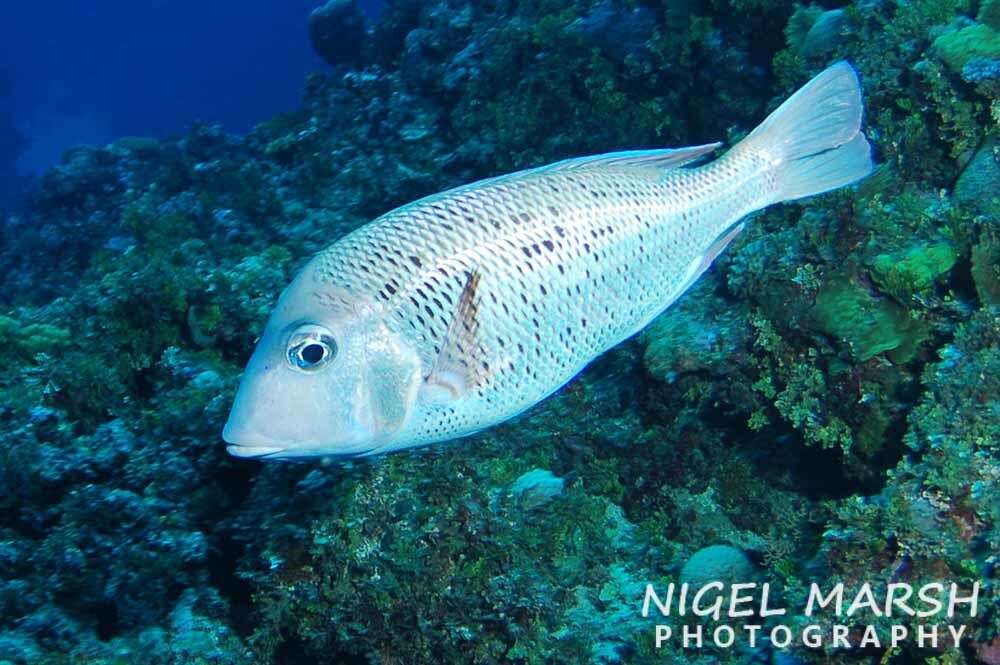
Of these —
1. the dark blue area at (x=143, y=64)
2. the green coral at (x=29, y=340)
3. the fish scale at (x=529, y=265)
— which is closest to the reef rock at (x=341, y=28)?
the green coral at (x=29, y=340)

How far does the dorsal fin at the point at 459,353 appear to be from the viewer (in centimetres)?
227

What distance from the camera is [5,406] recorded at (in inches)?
189

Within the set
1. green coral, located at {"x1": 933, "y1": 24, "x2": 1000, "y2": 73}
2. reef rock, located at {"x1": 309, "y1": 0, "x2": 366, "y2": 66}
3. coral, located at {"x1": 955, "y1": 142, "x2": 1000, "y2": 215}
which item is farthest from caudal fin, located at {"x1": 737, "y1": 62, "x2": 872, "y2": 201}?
reef rock, located at {"x1": 309, "y1": 0, "x2": 366, "y2": 66}

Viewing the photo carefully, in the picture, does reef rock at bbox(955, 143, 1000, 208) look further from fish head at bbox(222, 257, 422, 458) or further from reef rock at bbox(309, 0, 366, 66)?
reef rock at bbox(309, 0, 366, 66)

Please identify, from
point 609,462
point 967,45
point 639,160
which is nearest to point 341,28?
point 967,45

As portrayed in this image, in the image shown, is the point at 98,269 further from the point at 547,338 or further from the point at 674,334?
the point at 547,338

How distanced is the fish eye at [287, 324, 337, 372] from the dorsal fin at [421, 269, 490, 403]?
0.36 meters

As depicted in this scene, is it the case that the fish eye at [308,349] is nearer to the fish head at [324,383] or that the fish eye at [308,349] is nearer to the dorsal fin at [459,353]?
the fish head at [324,383]

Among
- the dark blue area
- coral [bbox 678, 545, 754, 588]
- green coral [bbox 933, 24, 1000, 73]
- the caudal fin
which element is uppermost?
the dark blue area

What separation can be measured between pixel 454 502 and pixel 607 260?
1.99m

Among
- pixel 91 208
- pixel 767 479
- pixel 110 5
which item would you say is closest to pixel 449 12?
pixel 91 208

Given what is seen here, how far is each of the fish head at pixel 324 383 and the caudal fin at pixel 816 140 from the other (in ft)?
5.77

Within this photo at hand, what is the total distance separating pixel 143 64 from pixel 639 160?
86167 millimetres

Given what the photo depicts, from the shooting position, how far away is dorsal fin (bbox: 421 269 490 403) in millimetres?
2270
